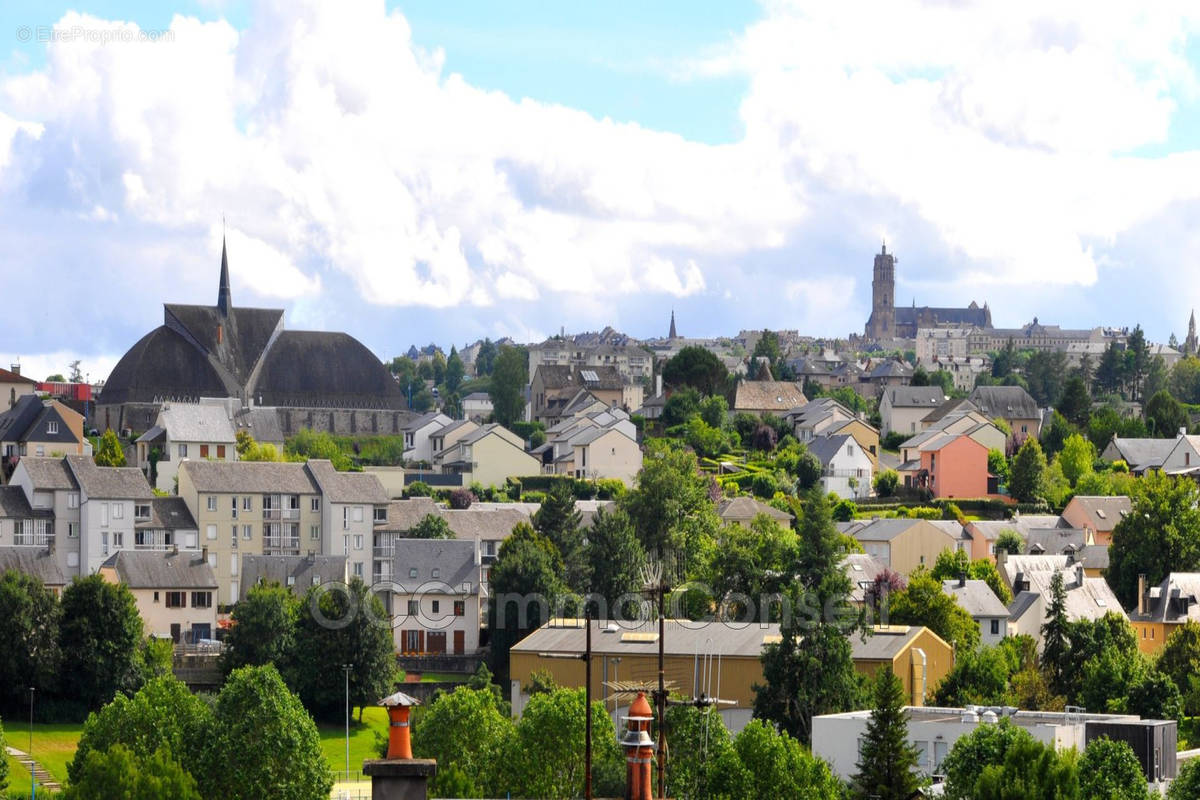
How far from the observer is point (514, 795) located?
2018 inches

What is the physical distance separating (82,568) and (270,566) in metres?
7.04

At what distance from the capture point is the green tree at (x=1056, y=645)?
72625 millimetres

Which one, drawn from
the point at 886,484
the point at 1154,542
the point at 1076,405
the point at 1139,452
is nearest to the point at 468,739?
the point at 1154,542

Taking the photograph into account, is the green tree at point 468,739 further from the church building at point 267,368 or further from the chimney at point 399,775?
the church building at point 267,368

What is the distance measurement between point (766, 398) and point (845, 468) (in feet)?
81.1

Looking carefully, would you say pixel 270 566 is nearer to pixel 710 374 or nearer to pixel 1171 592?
pixel 1171 592

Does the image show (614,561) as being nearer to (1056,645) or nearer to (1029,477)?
(1056,645)

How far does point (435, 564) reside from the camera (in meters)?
83.4

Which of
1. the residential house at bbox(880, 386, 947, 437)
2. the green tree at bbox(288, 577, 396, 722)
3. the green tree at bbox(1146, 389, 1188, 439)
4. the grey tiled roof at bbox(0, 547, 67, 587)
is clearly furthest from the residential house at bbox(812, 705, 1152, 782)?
the residential house at bbox(880, 386, 947, 437)

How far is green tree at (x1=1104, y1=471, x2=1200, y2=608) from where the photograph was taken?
90.8 m

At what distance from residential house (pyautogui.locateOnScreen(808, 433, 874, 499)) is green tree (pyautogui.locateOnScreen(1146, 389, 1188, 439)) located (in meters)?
23.2

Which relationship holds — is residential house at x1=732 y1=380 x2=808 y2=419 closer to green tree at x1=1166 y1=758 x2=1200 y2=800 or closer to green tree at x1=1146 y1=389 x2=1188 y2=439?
green tree at x1=1146 y1=389 x2=1188 y2=439

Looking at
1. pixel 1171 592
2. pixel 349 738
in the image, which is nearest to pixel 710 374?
pixel 1171 592

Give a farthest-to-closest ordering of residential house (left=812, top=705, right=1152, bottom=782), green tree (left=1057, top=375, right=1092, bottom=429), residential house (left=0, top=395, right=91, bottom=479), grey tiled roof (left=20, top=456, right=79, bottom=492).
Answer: green tree (left=1057, top=375, right=1092, bottom=429) → residential house (left=0, top=395, right=91, bottom=479) → grey tiled roof (left=20, top=456, right=79, bottom=492) → residential house (left=812, top=705, right=1152, bottom=782)
